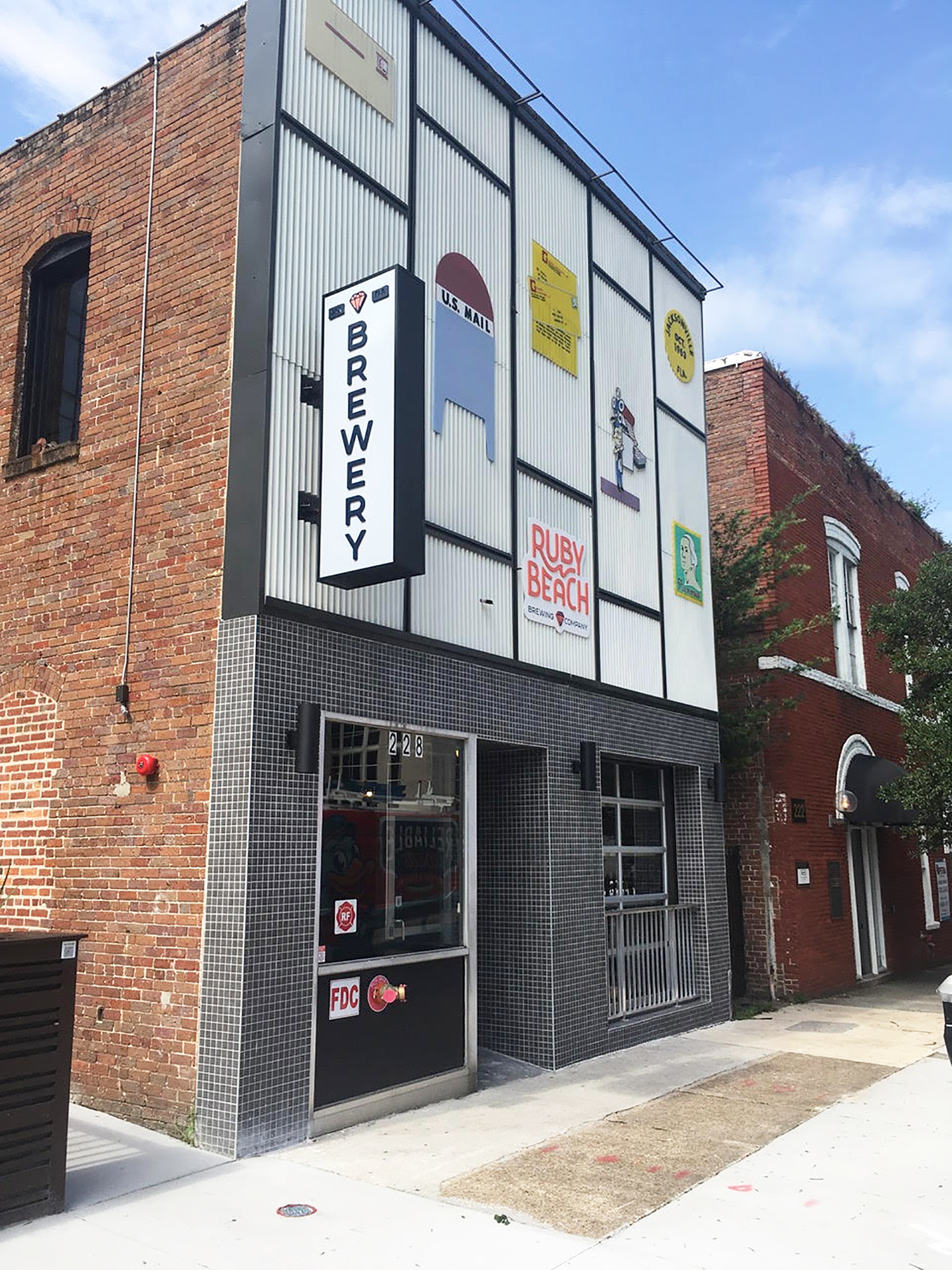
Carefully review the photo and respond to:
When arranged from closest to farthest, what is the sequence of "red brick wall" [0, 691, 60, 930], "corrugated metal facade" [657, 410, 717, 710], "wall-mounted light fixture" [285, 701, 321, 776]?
"wall-mounted light fixture" [285, 701, 321, 776] < "red brick wall" [0, 691, 60, 930] < "corrugated metal facade" [657, 410, 717, 710]

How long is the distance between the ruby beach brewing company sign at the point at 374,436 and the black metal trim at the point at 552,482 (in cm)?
284

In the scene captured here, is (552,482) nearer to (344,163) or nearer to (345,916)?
(344,163)

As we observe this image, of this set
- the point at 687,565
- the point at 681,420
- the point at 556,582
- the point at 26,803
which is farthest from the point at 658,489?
the point at 26,803

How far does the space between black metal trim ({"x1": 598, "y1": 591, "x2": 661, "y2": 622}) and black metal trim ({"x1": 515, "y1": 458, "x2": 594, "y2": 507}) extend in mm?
937

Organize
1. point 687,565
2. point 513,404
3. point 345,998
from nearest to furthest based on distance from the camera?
point 345,998, point 513,404, point 687,565

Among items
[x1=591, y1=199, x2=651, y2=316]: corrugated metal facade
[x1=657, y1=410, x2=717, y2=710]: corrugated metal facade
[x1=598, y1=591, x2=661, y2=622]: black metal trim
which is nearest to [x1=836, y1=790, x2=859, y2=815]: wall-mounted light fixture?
[x1=657, y1=410, x2=717, y2=710]: corrugated metal facade

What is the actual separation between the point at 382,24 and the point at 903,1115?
9.25 metres

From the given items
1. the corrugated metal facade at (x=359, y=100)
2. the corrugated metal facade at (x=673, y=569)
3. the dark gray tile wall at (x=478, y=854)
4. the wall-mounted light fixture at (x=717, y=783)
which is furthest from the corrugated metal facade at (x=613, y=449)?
the corrugated metal facade at (x=359, y=100)

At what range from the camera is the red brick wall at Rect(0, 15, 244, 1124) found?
7.02 m

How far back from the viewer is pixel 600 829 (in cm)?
1038

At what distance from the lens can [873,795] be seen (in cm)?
1593

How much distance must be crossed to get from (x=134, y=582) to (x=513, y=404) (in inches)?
155

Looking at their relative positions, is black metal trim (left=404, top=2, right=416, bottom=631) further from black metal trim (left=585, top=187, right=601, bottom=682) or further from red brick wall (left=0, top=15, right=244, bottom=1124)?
black metal trim (left=585, top=187, right=601, bottom=682)

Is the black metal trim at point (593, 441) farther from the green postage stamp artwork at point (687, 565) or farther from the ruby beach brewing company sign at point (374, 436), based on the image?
the ruby beach brewing company sign at point (374, 436)
